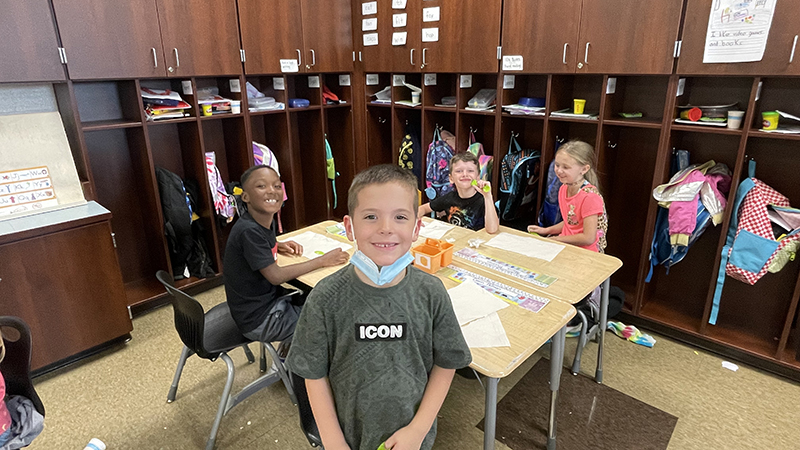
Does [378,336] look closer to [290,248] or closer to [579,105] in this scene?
[290,248]

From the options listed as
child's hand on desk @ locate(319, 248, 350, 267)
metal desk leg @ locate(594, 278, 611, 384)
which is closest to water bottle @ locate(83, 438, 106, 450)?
child's hand on desk @ locate(319, 248, 350, 267)

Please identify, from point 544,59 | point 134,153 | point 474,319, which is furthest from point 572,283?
point 134,153

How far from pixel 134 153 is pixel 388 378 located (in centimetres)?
285

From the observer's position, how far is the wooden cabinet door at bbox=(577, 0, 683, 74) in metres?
2.31

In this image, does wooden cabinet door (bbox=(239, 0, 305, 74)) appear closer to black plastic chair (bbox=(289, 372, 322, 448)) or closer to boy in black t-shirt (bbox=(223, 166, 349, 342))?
boy in black t-shirt (bbox=(223, 166, 349, 342))

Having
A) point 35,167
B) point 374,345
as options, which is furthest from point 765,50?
point 35,167

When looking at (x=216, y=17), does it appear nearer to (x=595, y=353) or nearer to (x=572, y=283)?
(x=572, y=283)

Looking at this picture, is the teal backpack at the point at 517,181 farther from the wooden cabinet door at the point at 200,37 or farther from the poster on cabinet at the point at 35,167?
the poster on cabinet at the point at 35,167

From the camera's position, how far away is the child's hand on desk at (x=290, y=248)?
87.2 inches

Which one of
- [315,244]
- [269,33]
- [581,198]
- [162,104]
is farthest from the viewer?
[269,33]

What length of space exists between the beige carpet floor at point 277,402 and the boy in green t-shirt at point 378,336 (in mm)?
989

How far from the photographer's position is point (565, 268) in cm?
199

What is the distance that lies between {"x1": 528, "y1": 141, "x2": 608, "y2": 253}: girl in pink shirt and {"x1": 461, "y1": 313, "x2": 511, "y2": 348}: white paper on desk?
40.8 inches

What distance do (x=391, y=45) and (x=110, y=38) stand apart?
1.85 meters
